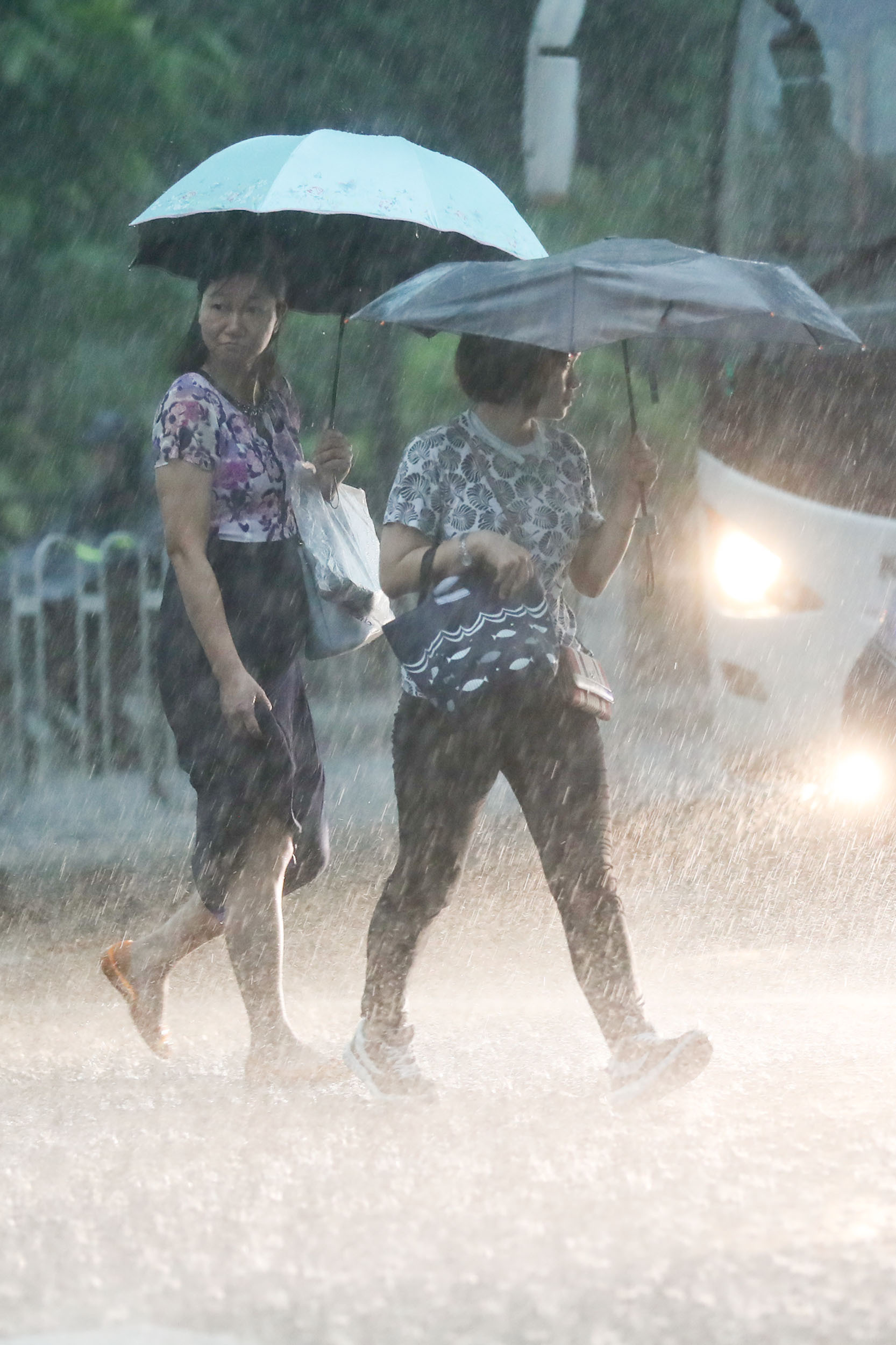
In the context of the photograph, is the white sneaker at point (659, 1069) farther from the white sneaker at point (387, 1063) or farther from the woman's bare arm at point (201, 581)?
the woman's bare arm at point (201, 581)

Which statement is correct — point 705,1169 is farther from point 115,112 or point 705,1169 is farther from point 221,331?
point 115,112

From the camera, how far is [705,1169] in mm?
3170

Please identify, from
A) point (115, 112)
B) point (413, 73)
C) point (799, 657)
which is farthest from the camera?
point (413, 73)

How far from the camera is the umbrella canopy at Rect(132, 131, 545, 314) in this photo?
385 centimetres

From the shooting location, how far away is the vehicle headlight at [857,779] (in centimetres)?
614

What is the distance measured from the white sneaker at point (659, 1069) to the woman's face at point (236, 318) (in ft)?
5.24

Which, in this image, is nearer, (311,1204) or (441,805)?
(311,1204)

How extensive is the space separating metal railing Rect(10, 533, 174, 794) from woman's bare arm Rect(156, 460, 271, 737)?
4065mm

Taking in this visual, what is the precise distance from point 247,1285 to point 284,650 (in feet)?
4.75

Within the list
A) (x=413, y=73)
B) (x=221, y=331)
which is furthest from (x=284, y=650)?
(x=413, y=73)

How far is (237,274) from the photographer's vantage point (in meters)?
3.77

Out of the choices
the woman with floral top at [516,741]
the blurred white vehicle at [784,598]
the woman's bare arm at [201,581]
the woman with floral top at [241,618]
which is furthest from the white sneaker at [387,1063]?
the blurred white vehicle at [784,598]

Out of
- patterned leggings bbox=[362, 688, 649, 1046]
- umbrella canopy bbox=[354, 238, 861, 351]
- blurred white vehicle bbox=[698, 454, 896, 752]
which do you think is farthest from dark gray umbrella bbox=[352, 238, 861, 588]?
blurred white vehicle bbox=[698, 454, 896, 752]

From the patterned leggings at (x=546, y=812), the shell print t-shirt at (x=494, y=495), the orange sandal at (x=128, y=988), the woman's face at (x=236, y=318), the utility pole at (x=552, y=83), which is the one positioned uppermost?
the utility pole at (x=552, y=83)
